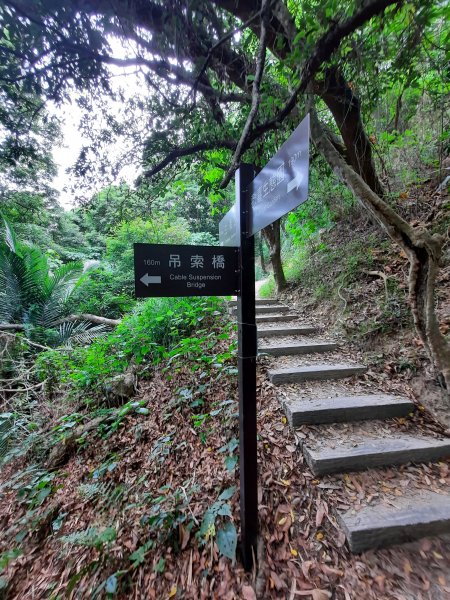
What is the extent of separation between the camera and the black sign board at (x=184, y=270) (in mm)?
1262

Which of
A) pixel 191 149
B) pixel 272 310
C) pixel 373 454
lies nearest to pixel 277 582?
pixel 373 454

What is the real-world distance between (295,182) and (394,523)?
77.4 inches

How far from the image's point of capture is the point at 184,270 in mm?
1321

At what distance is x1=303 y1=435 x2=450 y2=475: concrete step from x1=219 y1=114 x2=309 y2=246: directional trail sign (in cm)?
165

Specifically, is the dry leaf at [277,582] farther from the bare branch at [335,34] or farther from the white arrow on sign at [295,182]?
the bare branch at [335,34]

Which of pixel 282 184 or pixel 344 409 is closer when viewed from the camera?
pixel 282 184

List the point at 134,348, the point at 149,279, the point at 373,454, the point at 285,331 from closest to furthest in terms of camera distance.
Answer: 1. the point at 149,279
2. the point at 373,454
3. the point at 285,331
4. the point at 134,348

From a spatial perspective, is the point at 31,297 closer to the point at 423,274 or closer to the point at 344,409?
the point at 344,409

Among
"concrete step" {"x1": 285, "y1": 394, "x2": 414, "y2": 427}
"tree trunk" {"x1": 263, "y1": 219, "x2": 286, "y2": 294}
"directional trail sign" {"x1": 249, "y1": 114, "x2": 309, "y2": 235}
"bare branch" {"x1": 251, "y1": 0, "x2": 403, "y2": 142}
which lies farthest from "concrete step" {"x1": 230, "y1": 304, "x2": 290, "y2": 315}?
"directional trail sign" {"x1": 249, "y1": 114, "x2": 309, "y2": 235}

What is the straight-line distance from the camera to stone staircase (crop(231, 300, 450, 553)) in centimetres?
145

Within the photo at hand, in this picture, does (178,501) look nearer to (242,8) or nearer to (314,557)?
(314,557)

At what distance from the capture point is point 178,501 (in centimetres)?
186

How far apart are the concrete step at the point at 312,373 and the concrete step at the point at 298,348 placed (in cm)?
42

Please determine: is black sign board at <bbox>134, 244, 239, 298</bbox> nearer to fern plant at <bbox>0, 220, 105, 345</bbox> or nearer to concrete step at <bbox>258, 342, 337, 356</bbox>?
concrete step at <bbox>258, 342, 337, 356</bbox>
